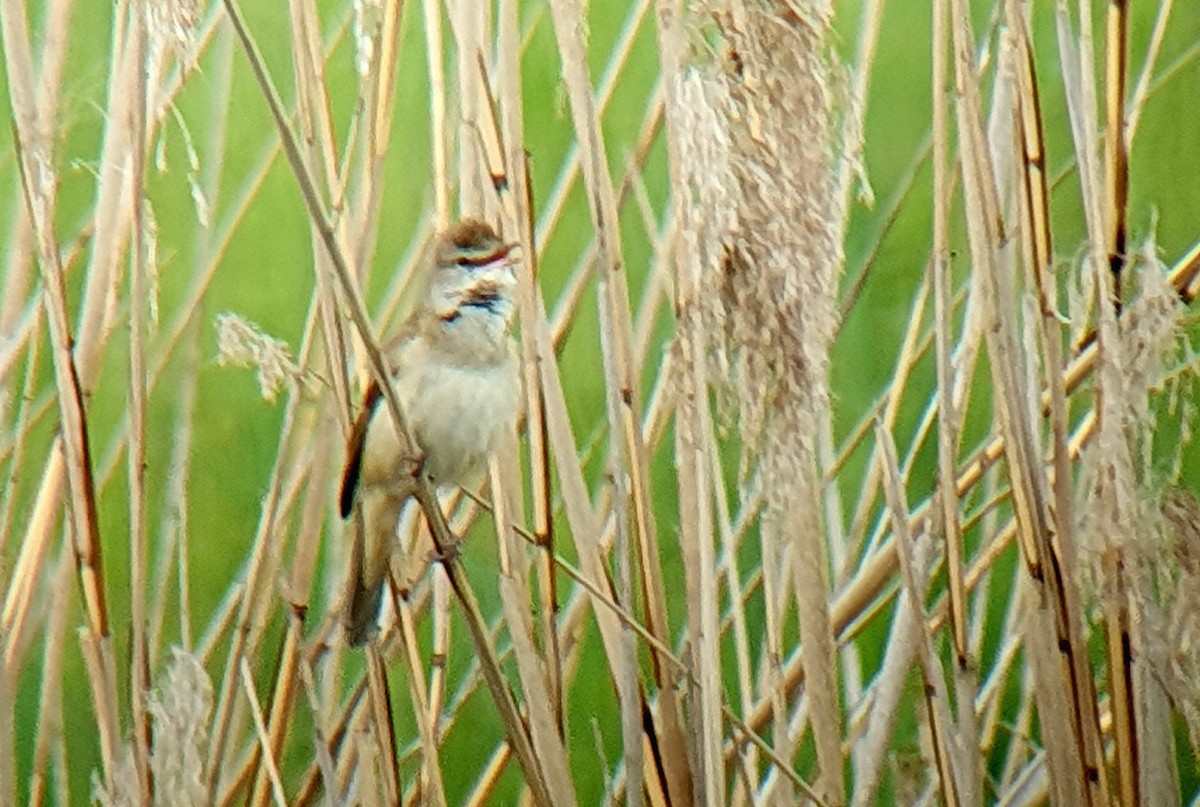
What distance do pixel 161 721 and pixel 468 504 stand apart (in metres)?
0.47

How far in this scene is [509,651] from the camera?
64.7 inches

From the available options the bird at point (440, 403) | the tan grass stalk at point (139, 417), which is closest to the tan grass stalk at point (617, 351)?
the bird at point (440, 403)

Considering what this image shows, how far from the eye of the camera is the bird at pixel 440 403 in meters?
1.24

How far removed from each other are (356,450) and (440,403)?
3.3 inches

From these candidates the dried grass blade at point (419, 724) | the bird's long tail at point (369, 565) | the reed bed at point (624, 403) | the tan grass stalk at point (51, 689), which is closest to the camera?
the reed bed at point (624, 403)

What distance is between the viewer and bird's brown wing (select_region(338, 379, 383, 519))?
3.92 ft

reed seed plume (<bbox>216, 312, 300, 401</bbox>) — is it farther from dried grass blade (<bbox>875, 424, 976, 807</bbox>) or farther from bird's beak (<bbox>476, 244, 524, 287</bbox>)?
dried grass blade (<bbox>875, 424, 976, 807</bbox>)

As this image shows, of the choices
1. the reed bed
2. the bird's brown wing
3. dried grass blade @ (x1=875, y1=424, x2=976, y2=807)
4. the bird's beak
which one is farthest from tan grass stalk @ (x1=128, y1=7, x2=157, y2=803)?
dried grass blade @ (x1=875, y1=424, x2=976, y2=807)

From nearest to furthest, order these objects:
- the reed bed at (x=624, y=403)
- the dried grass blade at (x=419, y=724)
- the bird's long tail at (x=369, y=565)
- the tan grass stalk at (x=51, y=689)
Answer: the reed bed at (x=624, y=403) < the dried grass blade at (x=419, y=724) < the bird's long tail at (x=369, y=565) < the tan grass stalk at (x=51, y=689)

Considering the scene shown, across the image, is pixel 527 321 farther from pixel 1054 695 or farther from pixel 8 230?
pixel 8 230

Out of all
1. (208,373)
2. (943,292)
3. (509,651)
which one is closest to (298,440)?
(208,373)

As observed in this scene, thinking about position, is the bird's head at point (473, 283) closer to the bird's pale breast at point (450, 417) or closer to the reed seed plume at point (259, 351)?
the bird's pale breast at point (450, 417)

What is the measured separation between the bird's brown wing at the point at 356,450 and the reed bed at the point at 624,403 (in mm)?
47

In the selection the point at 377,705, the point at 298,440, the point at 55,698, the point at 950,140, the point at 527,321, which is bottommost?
the point at 55,698
